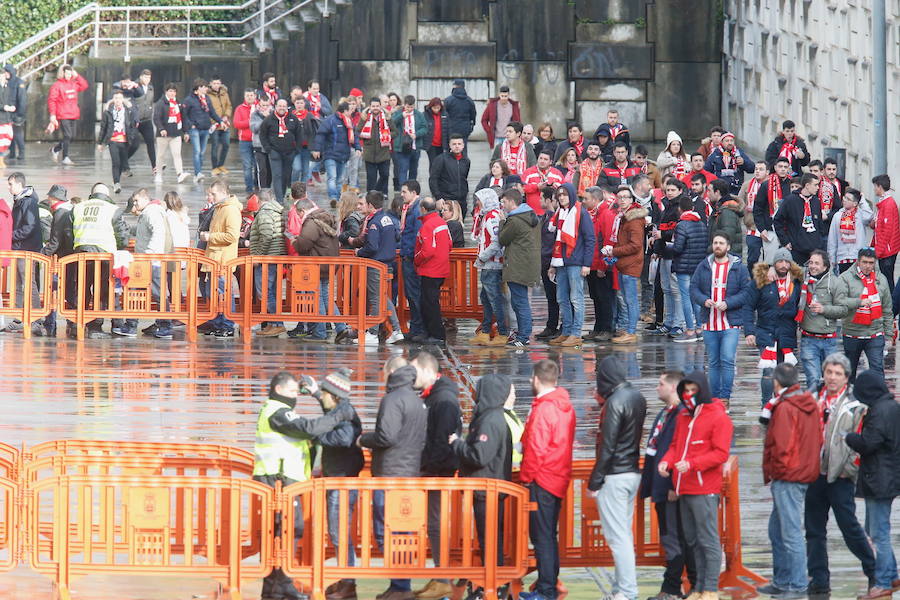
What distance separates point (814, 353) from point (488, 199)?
464cm

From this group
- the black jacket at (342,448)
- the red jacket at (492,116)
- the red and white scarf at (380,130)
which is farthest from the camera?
the red jacket at (492,116)

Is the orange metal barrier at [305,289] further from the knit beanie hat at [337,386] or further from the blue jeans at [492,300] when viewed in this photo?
the knit beanie hat at [337,386]

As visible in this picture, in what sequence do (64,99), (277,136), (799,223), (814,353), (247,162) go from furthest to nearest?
(64,99)
(247,162)
(277,136)
(799,223)
(814,353)

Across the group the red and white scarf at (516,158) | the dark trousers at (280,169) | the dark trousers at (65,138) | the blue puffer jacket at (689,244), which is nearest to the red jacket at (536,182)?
the red and white scarf at (516,158)

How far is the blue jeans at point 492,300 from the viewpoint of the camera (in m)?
19.8

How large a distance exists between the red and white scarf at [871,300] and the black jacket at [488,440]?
544 centimetres

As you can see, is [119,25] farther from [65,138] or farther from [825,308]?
[825,308]

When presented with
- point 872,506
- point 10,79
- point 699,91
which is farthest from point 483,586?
point 699,91

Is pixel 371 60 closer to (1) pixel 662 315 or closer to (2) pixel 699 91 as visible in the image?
(2) pixel 699 91

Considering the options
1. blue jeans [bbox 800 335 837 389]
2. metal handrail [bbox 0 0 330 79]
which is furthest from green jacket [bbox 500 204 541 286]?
metal handrail [bbox 0 0 330 79]

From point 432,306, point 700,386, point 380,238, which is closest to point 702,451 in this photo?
point 700,386

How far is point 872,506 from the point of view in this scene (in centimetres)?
1205

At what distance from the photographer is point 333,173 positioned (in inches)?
1100

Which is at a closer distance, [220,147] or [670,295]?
[670,295]
